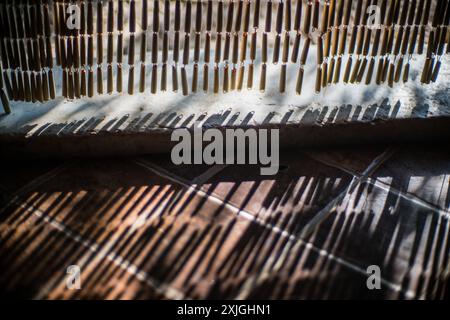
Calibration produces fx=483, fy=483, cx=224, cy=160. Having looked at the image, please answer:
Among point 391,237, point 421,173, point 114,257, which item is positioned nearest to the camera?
point 114,257

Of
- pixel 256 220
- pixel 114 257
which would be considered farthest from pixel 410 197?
pixel 114 257

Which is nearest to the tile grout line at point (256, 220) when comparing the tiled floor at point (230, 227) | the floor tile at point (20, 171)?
the tiled floor at point (230, 227)

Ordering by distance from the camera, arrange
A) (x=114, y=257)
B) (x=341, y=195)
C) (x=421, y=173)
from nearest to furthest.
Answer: (x=114, y=257)
(x=341, y=195)
(x=421, y=173)

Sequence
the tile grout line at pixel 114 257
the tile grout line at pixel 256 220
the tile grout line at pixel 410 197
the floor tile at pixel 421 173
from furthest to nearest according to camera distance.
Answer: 1. the floor tile at pixel 421 173
2. the tile grout line at pixel 410 197
3. the tile grout line at pixel 256 220
4. the tile grout line at pixel 114 257

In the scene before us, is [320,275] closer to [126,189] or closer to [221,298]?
[221,298]

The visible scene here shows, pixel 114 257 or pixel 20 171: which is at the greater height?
pixel 20 171

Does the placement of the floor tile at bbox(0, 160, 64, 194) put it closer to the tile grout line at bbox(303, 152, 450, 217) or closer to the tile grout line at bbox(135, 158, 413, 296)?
the tile grout line at bbox(135, 158, 413, 296)

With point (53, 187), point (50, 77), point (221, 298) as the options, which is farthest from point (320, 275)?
point (50, 77)

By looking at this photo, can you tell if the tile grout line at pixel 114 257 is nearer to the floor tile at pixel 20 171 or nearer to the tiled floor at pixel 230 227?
the tiled floor at pixel 230 227

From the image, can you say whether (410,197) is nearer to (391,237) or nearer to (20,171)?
(391,237)

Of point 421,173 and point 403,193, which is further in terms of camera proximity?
point 421,173

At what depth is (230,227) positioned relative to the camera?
7.79 feet

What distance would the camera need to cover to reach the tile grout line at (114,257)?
2.06 metres

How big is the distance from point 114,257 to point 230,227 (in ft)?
1.87
